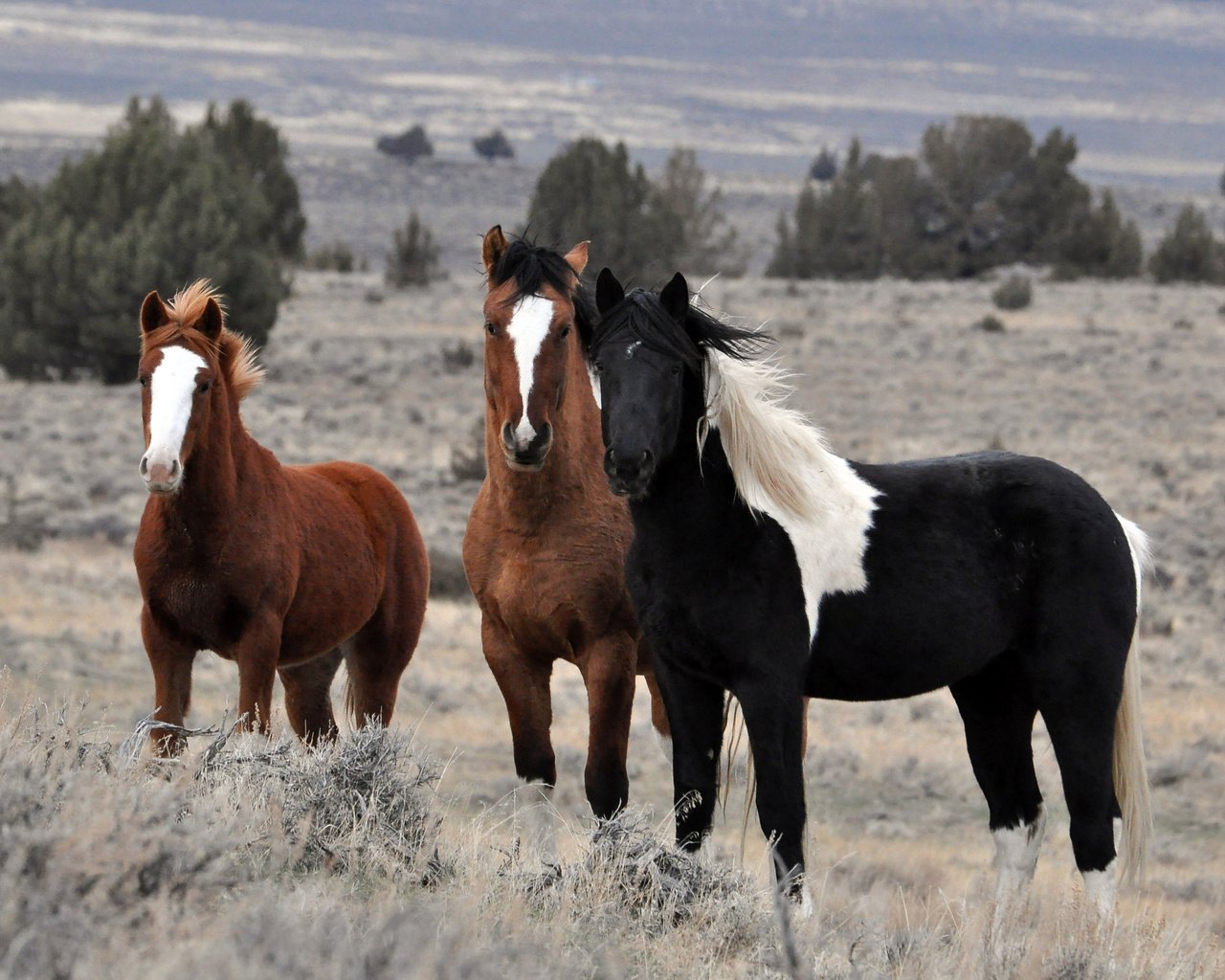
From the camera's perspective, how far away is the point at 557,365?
220 inches

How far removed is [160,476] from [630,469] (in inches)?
70.1

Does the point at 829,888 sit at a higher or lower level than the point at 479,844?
lower

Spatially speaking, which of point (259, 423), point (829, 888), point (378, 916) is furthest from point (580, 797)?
point (259, 423)

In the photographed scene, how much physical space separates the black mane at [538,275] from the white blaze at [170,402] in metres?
1.15

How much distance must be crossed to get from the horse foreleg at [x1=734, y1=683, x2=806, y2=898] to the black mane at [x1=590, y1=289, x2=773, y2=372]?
1.07 m

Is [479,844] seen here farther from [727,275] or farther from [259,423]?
[727,275]

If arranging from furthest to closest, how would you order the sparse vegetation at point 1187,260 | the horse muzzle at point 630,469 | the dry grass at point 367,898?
the sparse vegetation at point 1187,260 < the horse muzzle at point 630,469 < the dry grass at point 367,898

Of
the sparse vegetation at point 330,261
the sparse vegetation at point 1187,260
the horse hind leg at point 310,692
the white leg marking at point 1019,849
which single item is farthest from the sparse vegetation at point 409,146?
the white leg marking at point 1019,849

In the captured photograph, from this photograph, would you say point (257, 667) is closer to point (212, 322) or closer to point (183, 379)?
point (183, 379)

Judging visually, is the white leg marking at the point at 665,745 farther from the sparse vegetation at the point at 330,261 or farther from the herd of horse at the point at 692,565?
the sparse vegetation at the point at 330,261

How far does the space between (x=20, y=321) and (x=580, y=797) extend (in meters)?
20.3

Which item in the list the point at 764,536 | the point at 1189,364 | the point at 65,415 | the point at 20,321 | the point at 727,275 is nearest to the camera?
the point at 764,536

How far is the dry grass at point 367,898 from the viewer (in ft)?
10.8

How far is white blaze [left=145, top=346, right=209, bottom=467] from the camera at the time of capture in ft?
18.4
